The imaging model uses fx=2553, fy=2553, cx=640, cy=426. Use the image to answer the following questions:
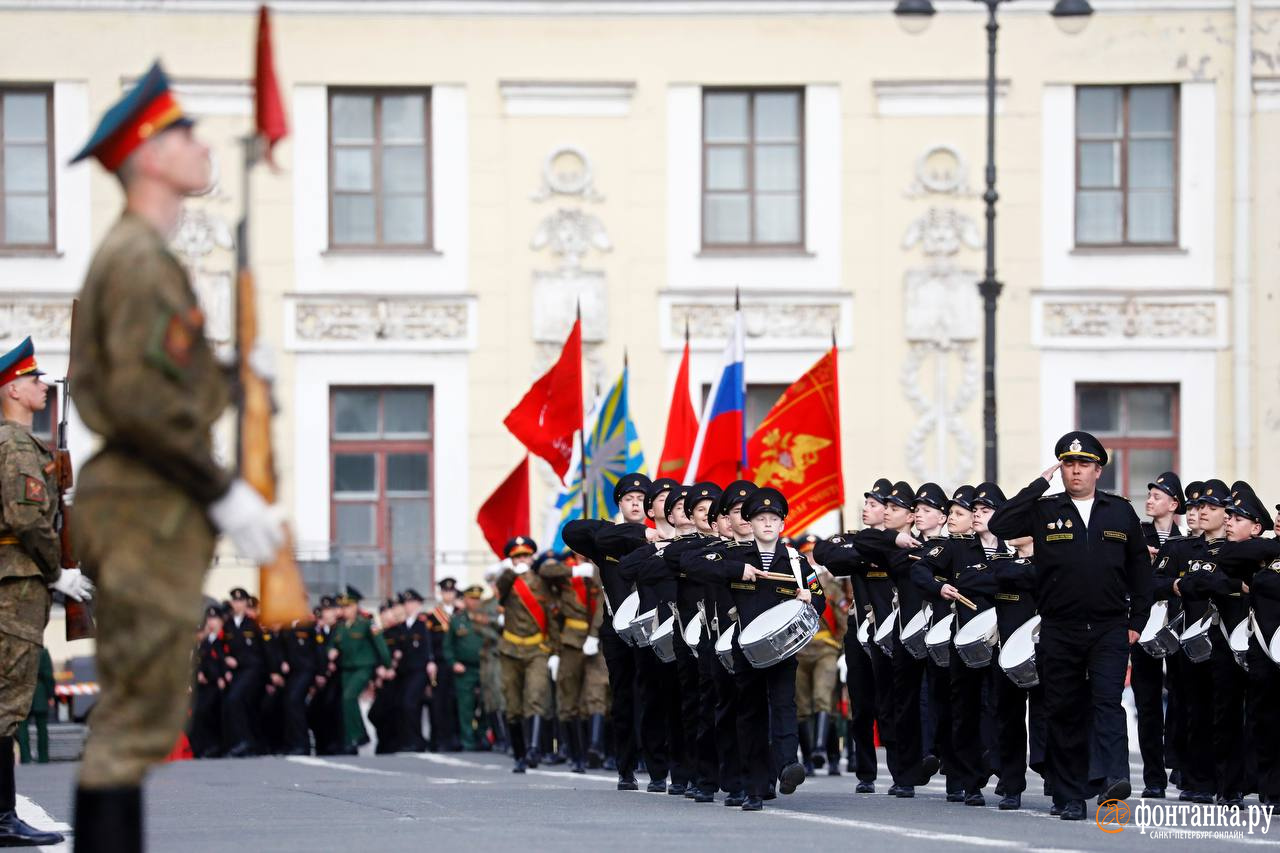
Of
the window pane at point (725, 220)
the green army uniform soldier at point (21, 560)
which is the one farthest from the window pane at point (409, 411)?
the green army uniform soldier at point (21, 560)

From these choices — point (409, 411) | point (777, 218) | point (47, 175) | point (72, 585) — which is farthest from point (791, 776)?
point (47, 175)

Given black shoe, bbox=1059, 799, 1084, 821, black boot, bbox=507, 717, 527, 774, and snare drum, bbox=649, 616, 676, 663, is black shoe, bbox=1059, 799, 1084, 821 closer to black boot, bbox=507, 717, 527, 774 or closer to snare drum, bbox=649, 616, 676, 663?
snare drum, bbox=649, 616, 676, 663

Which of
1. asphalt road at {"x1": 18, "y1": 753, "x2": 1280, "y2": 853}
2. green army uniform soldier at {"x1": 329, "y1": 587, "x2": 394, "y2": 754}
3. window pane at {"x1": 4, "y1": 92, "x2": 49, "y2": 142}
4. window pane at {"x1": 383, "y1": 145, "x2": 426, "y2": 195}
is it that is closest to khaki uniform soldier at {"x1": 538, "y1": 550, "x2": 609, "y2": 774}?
asphalt road at {"x1": 18, "y1": 753, "x2": 1280, "y2": 853}

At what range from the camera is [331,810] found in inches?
593

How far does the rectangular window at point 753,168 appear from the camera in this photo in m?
33.9

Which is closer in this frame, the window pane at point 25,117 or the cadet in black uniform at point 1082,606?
the cadet in black uniform at point 1082,606

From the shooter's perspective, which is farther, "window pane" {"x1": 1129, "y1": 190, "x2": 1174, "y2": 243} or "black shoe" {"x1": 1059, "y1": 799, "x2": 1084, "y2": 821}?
"window pane" {"x1": 1129, "y1": 190, "x2": 1174, "y2": 243}

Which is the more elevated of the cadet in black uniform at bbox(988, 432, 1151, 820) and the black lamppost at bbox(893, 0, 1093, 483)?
the black lamppost at bbox(893, 0, 1093, 483)

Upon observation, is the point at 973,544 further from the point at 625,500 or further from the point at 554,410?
the point at 554,410

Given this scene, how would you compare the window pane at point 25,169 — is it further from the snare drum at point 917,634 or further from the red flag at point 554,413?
the snare drum at point 917,634

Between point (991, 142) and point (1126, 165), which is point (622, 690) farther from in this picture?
point (1126, 165)

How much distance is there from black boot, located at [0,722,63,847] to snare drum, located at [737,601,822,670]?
468 centimetres

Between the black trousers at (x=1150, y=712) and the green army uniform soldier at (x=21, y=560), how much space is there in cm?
825

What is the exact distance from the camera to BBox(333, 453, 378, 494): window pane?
3381 centimetres
